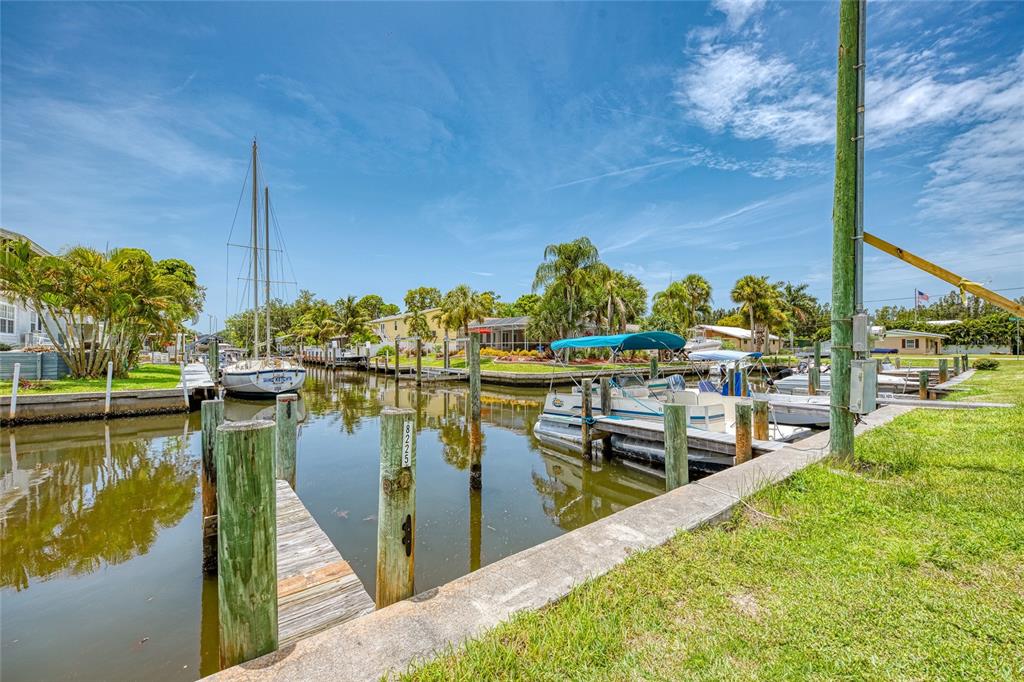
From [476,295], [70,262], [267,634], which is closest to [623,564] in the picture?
[267,634]

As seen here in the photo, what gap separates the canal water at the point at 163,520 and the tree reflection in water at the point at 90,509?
0.03 meters

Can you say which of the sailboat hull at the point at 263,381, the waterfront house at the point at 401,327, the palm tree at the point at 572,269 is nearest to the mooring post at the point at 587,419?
the sailboat hull at the point at 263,381

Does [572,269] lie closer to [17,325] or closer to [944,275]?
[944,275]

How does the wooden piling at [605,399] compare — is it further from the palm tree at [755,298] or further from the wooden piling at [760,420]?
the palm tree at [755,298]

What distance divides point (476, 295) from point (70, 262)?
90.9ft

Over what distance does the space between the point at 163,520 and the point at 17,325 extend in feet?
108

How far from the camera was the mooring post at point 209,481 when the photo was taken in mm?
5398

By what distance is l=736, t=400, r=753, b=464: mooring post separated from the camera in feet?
23.2

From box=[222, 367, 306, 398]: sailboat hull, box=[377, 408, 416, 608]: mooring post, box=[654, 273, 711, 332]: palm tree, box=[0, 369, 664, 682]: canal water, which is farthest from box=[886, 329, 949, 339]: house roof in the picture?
box=[377, 408, 416, 608]: mooring post

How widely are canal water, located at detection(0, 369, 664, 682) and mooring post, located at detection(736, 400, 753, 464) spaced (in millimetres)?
1885

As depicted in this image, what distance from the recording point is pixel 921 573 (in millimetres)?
3033

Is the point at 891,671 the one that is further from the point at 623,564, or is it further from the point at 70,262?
the point at 70,262

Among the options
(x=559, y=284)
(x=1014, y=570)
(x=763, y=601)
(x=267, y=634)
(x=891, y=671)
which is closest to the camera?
(x=891, y=671)

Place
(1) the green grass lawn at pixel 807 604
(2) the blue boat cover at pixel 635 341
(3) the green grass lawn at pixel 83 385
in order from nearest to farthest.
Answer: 1. (1) the green grass lawn at pixel 807 604
2. (2) the blue boat cover at pixel 635 341
3. (3) the green grass lawn at pixel 83 385
